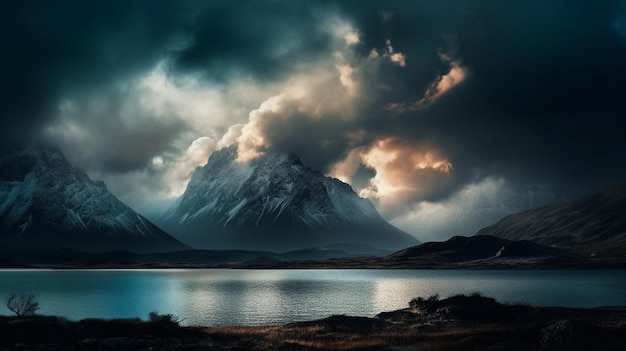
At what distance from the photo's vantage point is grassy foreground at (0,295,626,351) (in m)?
46.5

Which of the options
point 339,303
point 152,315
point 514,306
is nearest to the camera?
point 152,315

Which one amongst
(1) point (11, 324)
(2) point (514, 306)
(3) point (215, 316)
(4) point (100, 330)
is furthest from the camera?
(3) point (215, 316)

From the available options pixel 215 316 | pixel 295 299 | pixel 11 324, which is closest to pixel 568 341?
pixel 11 324

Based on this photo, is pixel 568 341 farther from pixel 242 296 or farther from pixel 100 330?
pixel 242 296

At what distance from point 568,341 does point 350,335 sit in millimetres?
22170

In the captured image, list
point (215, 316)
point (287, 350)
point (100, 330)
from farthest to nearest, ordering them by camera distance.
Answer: point (215, 316)
point (100, 330)
point (287, 350)

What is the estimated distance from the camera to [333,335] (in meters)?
58.8

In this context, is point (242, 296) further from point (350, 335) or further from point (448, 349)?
point (448, 349)

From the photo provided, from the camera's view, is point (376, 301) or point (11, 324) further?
point (376, 301)

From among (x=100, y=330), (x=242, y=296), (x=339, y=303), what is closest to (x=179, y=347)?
(x=100, y=330)

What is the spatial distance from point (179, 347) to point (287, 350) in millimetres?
9295

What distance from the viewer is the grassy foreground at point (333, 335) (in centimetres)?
4650

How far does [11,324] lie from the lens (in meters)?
51.3

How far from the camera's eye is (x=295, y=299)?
123 m
